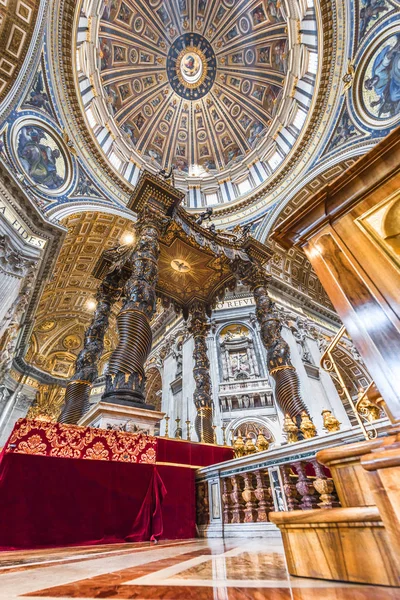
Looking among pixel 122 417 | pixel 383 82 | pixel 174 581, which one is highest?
pixel 383 82

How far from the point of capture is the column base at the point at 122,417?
3.61 meters

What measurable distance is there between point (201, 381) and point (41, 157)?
34.5 feet

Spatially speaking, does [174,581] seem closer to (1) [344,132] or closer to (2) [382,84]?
(2) [382,84]

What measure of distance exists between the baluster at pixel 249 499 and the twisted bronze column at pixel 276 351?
79.2 inches

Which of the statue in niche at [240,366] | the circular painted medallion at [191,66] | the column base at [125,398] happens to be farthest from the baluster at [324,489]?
the circular painted medallion at [191,66]

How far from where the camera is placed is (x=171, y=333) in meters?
14.2

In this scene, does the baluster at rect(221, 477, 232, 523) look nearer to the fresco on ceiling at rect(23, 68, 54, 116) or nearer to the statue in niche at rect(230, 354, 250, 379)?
the statue in niche at rect(230, 354, 250, 379)

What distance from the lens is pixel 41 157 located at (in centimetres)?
1048

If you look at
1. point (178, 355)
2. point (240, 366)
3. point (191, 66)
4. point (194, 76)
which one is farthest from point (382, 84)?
point (191, 66)

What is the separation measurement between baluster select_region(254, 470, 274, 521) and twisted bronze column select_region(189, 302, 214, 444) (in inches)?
134

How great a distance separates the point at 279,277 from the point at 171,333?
21.5ft

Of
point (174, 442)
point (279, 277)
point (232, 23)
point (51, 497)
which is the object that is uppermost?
point (232, 23)

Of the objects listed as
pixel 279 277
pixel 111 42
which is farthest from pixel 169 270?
pixel 111 42

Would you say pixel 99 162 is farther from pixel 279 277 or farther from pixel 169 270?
pixel 279 277
